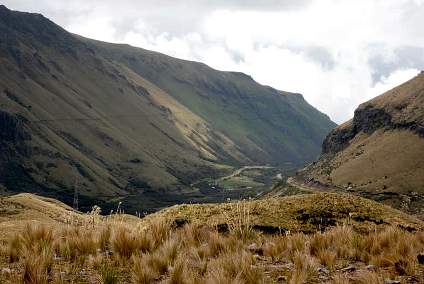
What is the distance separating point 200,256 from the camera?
1198 cm

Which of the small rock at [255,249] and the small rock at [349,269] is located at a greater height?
the small rock at [255,249]

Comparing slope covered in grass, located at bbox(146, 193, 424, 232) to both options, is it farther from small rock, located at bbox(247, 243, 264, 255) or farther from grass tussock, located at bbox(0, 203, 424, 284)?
small rock, located at bbox(247, 243, 264, 255)

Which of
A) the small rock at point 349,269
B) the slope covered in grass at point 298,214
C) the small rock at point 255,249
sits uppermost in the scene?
the slope covered in grass at point 298,214

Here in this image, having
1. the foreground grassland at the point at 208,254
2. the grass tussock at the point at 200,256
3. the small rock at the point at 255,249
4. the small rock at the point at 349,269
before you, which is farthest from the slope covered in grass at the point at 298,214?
the small rock at the point at 349,269

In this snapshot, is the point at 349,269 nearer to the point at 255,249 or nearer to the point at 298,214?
the point at 255,249

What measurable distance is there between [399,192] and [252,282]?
19696cm

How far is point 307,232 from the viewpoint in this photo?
1634 centimetres

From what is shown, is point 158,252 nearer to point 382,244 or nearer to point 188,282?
point 188,282

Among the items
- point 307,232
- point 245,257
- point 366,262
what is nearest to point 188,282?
point 245,257

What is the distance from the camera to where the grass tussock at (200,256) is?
971 centimetres

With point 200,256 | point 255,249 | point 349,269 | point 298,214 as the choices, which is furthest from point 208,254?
point 298,214

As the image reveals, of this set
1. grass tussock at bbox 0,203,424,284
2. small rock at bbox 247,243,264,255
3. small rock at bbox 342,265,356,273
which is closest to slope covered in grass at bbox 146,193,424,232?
grass tussock at bbox 0,203,424,284

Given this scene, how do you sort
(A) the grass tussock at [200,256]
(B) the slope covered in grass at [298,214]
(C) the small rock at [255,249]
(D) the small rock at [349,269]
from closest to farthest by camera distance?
(A) the grass tussock at [200,256] < (D) the small rock at [349,269] < (C) the small rock at [255,249] < (B) the slope covered in grass at [298,214]

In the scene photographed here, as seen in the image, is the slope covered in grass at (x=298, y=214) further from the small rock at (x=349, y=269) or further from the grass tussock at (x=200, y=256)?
the small rock at (x=349, y=269)
